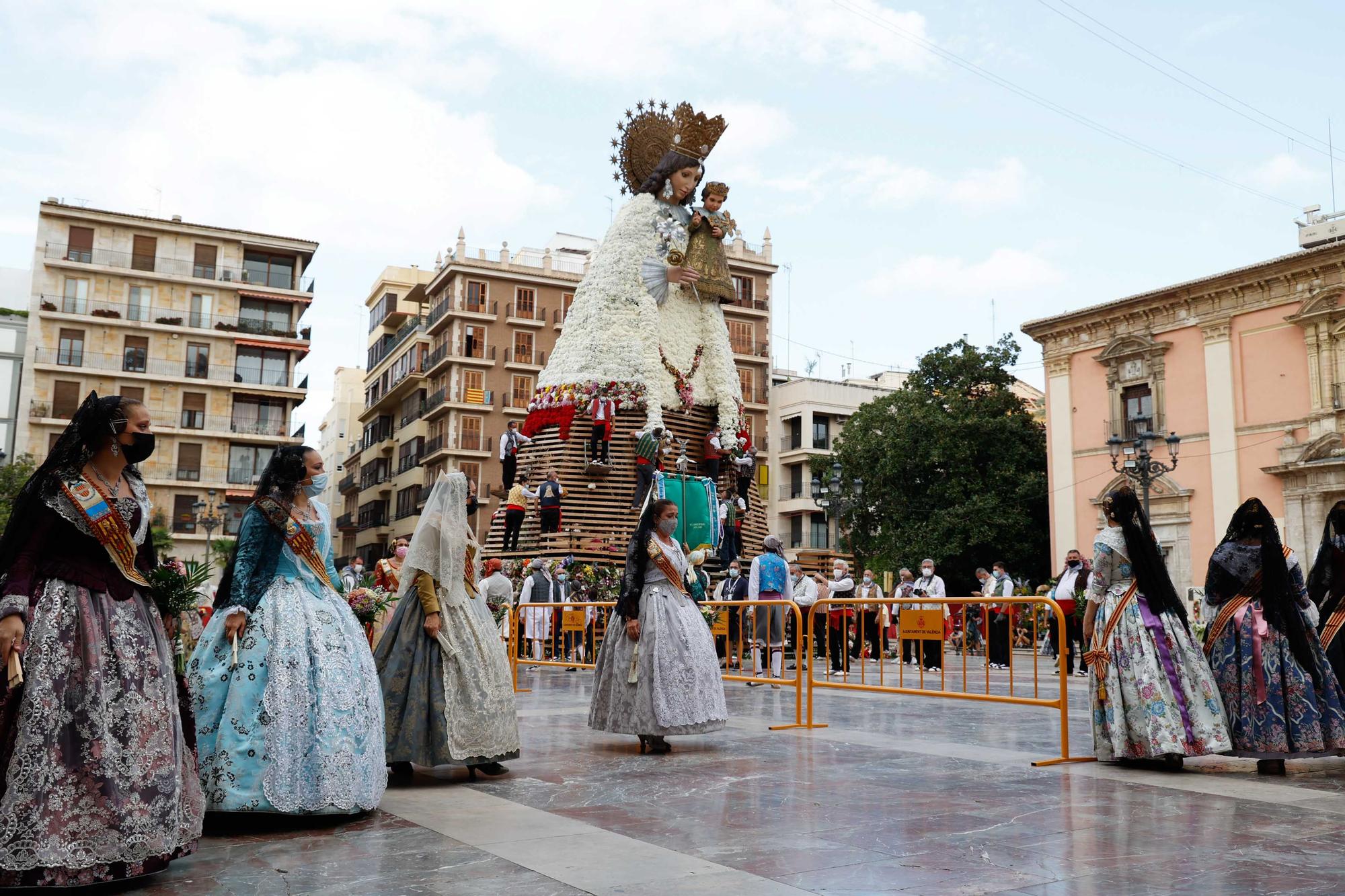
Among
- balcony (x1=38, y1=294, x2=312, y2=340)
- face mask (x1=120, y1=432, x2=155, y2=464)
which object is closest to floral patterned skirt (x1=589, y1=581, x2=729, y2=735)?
face mask (x1=120, y1=432, x2=155, y2=464)

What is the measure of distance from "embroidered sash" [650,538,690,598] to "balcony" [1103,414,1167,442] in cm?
2760

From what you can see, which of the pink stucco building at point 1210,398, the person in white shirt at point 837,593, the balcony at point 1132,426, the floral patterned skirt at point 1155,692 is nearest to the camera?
the floral patterned skirt at point 1155,692

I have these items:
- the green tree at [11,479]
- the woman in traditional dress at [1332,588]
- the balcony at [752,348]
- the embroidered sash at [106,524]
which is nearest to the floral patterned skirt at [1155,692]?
the woman in traditional dress at [1332,588]

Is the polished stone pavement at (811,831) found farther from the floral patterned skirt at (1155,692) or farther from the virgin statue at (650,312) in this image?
the virgin statue at (650,312)

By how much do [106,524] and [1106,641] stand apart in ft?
20.1

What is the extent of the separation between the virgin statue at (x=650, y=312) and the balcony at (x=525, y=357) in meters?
31.9

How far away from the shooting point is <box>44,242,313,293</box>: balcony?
2015 inches

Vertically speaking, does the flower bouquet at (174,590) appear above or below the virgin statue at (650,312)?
below

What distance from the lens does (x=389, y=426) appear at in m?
63.0

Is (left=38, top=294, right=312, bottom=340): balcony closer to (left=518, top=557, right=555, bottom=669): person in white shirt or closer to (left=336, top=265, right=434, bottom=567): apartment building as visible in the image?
(left=336, top=265, right=434, bottom=567): apartment building

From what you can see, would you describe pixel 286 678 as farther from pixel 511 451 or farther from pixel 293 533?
pixel 511 451

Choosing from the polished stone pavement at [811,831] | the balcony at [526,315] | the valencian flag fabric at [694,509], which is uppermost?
the balcony at [526,315]

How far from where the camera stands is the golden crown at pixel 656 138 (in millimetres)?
21469

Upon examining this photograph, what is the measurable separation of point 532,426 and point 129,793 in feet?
56.8
